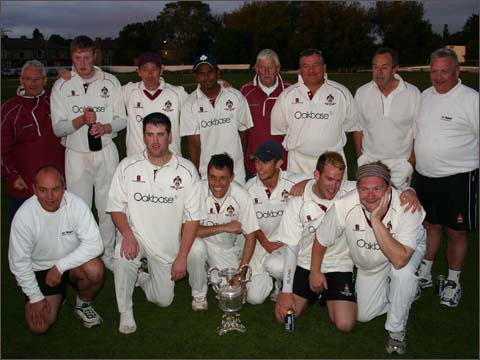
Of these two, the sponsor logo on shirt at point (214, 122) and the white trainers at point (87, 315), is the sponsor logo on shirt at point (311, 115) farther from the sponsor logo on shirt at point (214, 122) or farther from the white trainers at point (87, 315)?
the white trainers at point (87, 315)

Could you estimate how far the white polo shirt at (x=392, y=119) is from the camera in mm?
5672

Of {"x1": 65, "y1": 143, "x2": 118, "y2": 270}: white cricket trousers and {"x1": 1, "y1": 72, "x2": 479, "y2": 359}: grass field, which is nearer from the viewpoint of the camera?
{"x1": 1, "y1": 72, "x2": 479, "y2": 359}: grass field

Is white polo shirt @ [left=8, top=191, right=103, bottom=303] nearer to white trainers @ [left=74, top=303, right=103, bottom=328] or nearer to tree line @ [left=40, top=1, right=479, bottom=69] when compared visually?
white trainers @ [left=74, top=303, right=103, bottom=328]

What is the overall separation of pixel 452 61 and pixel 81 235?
3.73 meters

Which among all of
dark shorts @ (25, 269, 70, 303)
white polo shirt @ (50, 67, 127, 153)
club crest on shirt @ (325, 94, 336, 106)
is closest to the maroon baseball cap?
white polo shirt @ (50, 67, 127, 153)

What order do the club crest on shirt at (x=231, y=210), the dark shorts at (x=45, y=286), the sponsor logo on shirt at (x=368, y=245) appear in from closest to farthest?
the sponsor logo on shirt at (x=368, y=245)
the dark shorts at (x=45, y=286)
the club crest on shirt at (x=231, y=210)

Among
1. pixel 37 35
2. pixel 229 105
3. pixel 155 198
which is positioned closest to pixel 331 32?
pixel 229 105

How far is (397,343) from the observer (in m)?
4.40

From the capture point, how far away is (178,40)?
3206 inches

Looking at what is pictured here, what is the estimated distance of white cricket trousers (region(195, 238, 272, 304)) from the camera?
211 inches

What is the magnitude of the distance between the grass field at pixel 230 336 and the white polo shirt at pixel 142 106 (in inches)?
70.4

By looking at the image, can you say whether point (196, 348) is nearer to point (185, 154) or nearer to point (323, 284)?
point (323, 284)

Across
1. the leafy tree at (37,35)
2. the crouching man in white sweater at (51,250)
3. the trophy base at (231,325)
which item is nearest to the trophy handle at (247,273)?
the trophy base at (231,325)

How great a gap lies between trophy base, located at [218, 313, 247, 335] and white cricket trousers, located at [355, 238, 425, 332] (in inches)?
42.4
